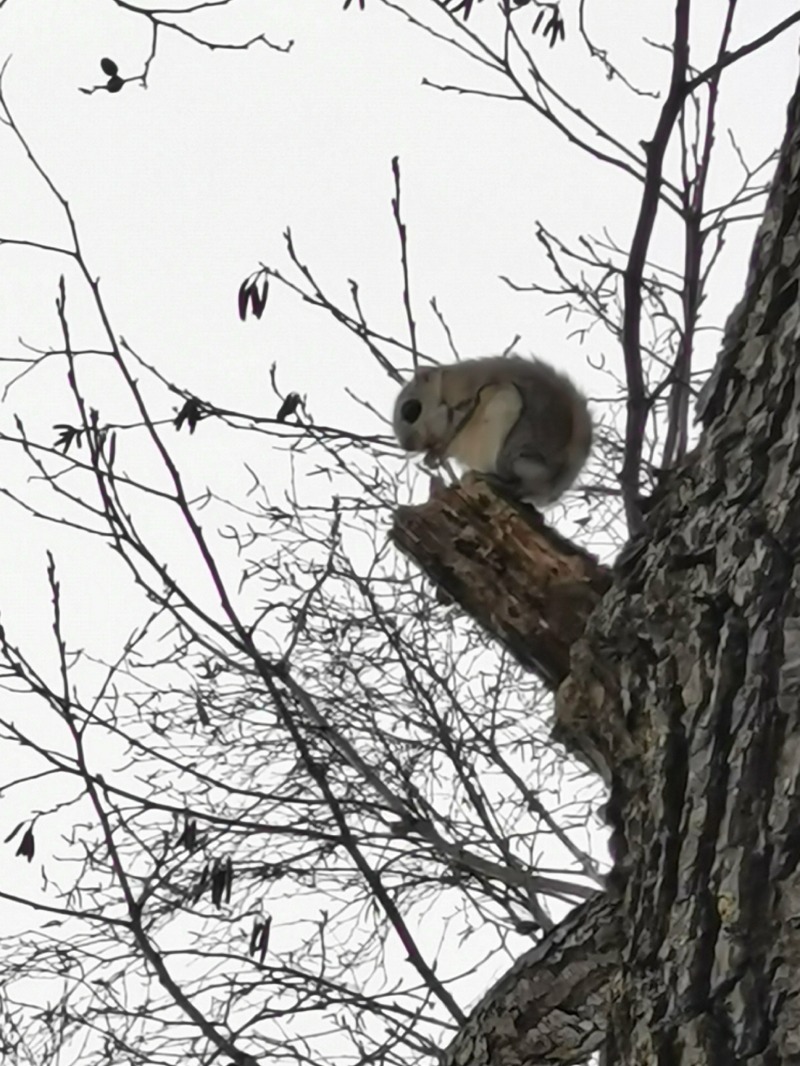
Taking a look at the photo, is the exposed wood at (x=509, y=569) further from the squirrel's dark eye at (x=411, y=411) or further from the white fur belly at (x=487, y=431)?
the squirrel's dark eye at (x=411, y=411)

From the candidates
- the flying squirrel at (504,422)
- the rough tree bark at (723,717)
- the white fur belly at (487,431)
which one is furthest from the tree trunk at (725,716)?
the white fur belly at (487,431)

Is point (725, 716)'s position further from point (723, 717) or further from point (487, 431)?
point (487, 431)

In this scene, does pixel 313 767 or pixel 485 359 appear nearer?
pixel 313 767

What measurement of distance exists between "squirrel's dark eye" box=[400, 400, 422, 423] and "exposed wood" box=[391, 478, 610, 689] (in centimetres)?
179

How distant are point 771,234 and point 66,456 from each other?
205cm

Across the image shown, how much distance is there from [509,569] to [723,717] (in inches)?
49.4

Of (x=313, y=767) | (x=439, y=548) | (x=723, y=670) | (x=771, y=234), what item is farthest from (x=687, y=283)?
(x=723, y=670)

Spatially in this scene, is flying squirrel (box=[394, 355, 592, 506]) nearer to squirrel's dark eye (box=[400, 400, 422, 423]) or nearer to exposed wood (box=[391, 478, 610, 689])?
squirrel's dark eye (box=[400, 400, 422, 423])

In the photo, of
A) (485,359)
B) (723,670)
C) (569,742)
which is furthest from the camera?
(485,359)

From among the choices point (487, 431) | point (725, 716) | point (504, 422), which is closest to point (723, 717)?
point (725, 716)

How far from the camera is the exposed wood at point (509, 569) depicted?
2369 millimetres

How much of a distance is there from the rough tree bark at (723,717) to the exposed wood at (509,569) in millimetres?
723

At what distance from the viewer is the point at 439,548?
2615 mm

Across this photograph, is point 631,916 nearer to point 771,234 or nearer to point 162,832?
point 771,234
